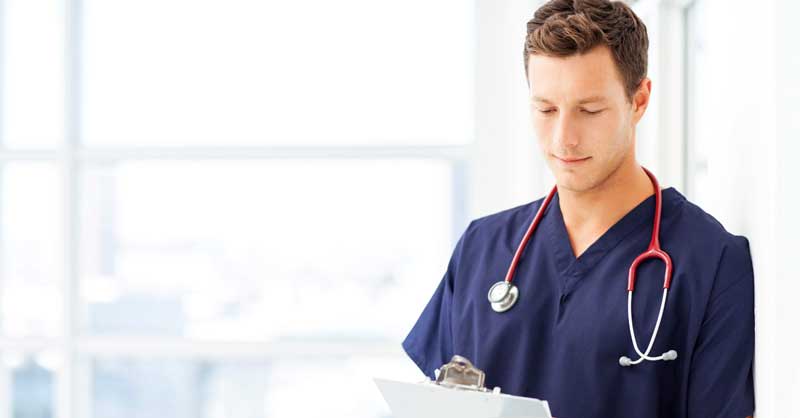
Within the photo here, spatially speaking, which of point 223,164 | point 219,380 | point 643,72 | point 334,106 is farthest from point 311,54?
point 643,72

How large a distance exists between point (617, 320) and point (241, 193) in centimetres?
139

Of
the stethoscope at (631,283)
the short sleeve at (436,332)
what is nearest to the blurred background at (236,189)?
the short sleeve at (436,332)

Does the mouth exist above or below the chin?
above

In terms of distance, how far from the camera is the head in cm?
118

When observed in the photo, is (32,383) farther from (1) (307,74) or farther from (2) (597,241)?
(2) (597,241)

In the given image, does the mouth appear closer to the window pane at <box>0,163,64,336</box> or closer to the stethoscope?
the stethoscope

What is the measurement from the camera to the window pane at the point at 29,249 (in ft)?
8.12

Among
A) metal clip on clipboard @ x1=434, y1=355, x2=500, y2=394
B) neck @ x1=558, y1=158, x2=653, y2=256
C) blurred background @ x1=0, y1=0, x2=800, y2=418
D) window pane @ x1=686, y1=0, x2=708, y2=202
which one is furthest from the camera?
blurred background @ x1=0, y1=0, x2=800, y2=418

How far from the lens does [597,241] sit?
1.32 m

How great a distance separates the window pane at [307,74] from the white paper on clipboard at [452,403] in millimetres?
1302

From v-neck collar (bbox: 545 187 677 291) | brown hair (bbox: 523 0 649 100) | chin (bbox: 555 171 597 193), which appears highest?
brown hair (bbox: 523 0 649 100)

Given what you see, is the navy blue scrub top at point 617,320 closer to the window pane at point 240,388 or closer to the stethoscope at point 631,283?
the stethoscope at point 631,283

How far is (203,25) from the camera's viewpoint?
8.02 feet

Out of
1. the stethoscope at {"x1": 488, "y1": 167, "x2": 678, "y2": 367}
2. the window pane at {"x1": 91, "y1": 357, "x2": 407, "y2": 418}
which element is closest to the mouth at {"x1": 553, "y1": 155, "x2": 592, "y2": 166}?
the stethoscope at {"x1": 488, "y1": 167, "x2": 678, "y2": 367}
